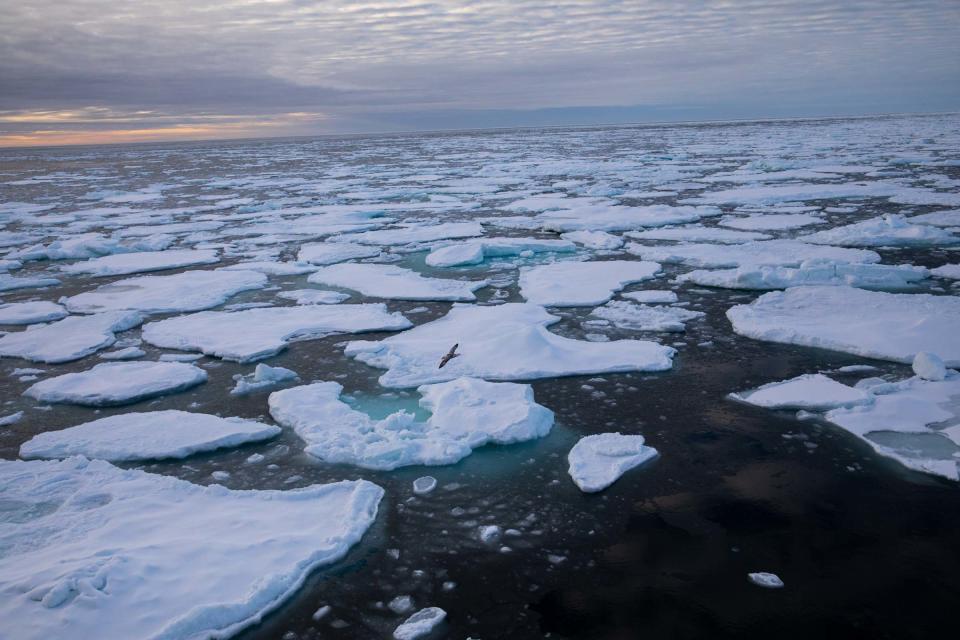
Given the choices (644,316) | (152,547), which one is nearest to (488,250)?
(644,316)

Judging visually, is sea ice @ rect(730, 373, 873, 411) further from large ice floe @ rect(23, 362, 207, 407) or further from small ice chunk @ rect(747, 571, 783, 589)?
→ large ice floe @ rect(23, 362, 207, 407)

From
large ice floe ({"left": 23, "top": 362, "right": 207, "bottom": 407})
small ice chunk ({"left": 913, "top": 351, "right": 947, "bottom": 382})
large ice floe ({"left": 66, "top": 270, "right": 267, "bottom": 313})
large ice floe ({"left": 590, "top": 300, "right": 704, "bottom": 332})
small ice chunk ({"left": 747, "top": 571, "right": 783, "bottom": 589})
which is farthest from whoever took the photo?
large ice floe ({"left": 66, "top": 270, "right": 267, "bottom": 313})

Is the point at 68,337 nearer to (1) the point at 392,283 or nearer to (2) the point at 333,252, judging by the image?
(1) the point at 392,283

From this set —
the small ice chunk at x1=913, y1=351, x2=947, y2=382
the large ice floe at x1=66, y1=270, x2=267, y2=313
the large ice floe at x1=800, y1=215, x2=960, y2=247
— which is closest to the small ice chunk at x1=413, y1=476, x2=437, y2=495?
the small ice chunk at x1=913, y1=351, x2=947, y2=382

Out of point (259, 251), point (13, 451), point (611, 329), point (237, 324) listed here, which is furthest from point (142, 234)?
point (611, 329)

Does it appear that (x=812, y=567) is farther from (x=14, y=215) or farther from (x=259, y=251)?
(x=14, y=215)

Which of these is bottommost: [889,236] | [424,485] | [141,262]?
[424,485]
